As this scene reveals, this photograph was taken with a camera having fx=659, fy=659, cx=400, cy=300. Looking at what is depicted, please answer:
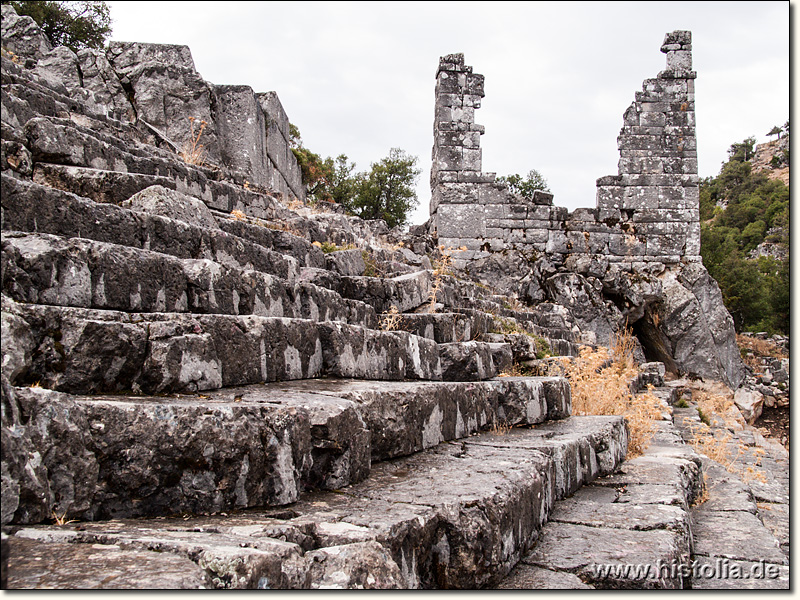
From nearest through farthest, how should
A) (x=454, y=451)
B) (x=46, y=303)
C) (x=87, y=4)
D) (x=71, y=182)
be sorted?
1. (x=46, y=303)
2. (x=454, y=451)
3. (x=71, y=182)
4. (x=87, y=4)

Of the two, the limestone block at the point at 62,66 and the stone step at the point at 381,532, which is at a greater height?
the limestone block at the point at 62,66

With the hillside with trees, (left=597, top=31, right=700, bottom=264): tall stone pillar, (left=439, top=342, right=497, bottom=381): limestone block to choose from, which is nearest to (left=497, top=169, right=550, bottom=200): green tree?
the hillside with trees

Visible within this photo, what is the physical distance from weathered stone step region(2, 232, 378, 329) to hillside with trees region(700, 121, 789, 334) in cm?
2377

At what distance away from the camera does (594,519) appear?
139 inches

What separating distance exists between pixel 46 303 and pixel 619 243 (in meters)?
13.0

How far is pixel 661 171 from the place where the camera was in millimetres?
14219

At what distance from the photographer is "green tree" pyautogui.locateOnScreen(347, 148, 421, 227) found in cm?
2434

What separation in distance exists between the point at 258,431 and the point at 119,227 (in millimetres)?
1932

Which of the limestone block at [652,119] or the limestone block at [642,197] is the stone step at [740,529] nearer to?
the limestone block at [642,197]

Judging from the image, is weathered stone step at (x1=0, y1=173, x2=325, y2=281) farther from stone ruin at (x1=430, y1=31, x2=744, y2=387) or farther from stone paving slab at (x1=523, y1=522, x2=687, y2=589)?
stone ruin at (x1=430, y1=31, x2=744, y2=387)

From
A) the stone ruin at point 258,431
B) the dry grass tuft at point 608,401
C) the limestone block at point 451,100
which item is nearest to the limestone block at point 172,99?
the stone ruin at point 258,431

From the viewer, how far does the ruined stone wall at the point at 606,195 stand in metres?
13.9

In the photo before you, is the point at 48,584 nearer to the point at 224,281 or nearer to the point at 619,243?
the point at 224,281

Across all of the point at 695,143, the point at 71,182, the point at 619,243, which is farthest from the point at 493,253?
the point at 71,182
